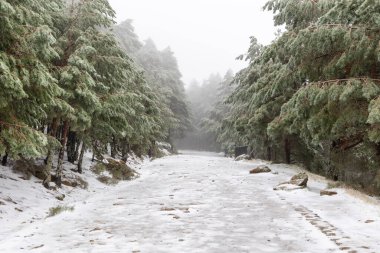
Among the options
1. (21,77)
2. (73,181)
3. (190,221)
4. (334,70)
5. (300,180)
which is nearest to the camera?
(21,77)

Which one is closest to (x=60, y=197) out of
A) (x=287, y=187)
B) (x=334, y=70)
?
(x=287, y=187)

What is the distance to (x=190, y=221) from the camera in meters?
8.95

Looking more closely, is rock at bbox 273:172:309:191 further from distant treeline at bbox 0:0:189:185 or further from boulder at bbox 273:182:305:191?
distant treeline at bbox 0:0:189:185

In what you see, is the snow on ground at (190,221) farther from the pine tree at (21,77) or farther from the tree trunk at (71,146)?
the tree trunk at (71,146)

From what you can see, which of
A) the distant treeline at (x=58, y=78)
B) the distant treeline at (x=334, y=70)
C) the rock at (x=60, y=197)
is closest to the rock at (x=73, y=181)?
the distant treeline at (x=58, y=78)

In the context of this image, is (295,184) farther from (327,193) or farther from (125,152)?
(125,152)

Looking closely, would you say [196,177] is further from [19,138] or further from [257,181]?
[19,138]

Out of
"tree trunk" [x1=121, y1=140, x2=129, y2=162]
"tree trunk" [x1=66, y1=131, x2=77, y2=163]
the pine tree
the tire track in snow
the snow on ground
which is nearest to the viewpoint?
the tire track in snow

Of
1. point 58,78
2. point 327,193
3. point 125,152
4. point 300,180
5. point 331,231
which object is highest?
point 58,78

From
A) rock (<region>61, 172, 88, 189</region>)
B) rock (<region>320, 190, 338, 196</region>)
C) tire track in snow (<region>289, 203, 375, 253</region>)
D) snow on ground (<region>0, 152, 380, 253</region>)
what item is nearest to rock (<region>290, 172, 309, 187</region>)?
snow on ground (<region>0, 152, 380, 253</region>)

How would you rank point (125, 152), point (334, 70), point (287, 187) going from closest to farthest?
point (334, 70), point (287, 187), point (125, 152)

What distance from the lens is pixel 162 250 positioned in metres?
6.54

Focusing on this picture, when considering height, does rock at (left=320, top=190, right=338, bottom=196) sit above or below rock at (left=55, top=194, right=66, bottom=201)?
above

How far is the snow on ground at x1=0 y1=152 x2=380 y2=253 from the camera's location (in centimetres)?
684
